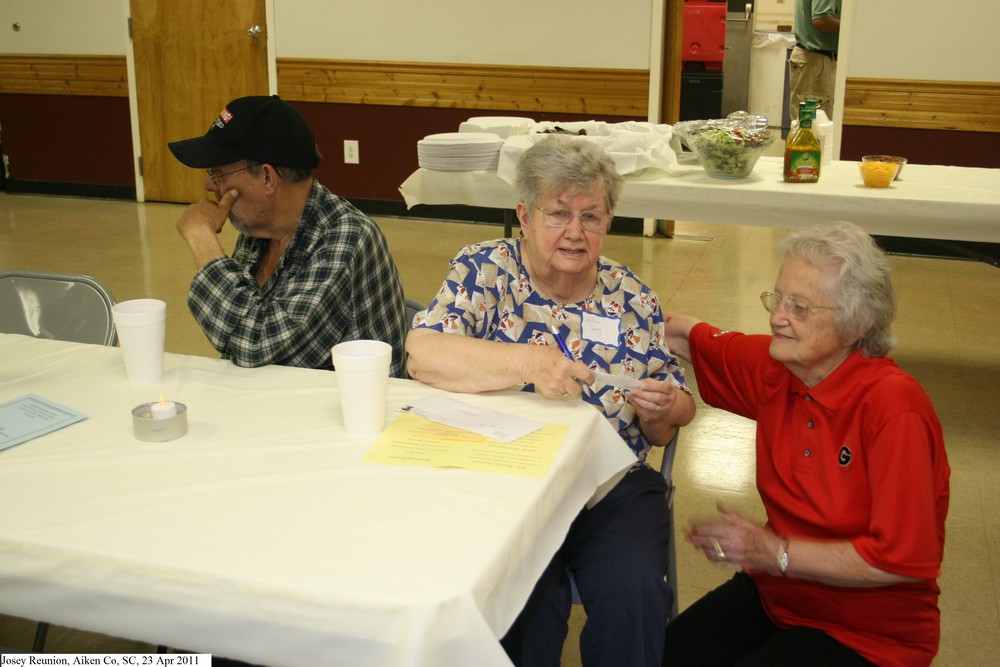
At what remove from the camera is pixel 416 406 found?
71.6 inches

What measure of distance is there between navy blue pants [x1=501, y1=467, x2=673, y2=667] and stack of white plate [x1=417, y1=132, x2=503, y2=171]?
2.29 meters

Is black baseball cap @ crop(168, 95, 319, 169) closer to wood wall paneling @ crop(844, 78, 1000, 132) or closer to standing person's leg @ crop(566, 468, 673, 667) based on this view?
standing person's leg @ crop(566, 468, 673, 667)

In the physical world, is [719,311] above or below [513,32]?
below

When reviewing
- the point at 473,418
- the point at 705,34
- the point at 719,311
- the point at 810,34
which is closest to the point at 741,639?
the point at 473,418

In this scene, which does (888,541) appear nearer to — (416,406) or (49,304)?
(416,406)

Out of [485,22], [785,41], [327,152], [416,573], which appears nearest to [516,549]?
[416,573]

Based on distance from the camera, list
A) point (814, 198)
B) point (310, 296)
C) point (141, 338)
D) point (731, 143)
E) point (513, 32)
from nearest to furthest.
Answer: point (141, 338)
point (310, 296)
point (814, 198)
point (731, 143)
point (513, 32)

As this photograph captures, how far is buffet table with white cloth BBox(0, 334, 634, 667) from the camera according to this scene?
4.02 ft

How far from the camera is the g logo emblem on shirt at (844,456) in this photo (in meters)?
1.77

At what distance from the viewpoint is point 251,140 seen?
2.29 m

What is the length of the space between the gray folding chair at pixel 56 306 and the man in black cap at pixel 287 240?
369 mm

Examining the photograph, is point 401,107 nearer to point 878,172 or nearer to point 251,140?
point 878,172

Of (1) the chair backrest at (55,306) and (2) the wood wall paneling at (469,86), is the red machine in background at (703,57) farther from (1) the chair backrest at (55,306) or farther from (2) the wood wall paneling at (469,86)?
(1) the chair backrest at (55,306)

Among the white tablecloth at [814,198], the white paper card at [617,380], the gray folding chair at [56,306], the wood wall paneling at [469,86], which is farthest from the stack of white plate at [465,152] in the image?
the wood wall paneling at [469,86]
